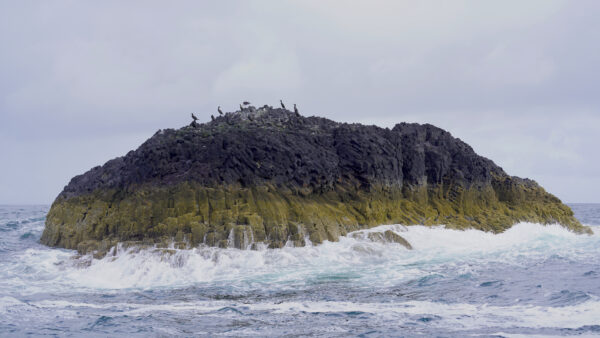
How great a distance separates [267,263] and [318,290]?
13.9ft

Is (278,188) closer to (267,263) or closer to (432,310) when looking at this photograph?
(267,263)

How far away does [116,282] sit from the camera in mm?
18312

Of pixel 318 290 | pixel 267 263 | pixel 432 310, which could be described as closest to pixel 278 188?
pixel 267 263

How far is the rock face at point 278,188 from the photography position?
72.2 ft

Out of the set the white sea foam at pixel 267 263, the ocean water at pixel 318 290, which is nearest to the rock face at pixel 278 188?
the white sea foam at pixel 267 263

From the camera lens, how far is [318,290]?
635 inches

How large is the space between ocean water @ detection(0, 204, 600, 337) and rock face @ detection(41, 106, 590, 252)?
1173 mm

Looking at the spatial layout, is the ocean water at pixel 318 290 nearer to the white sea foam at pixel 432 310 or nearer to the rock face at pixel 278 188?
the white sea foam at pixel 432 310

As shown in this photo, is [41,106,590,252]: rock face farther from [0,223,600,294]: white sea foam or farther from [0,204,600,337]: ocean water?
[0,204,600,337]: ocean water

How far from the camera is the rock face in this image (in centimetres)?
2202

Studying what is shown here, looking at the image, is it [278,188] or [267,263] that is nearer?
[267,263]

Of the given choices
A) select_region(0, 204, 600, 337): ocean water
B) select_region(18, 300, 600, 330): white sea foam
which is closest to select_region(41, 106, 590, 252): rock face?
select_region(0, 204, 600, 337): ocean water

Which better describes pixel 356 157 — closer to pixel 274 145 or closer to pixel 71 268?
pixel 274 145

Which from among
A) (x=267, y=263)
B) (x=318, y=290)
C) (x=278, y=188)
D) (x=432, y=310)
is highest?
(x=278, y=188)
